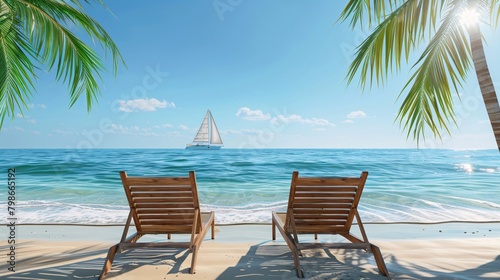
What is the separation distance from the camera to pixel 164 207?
3254 millimetres

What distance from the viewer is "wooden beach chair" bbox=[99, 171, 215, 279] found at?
300 cm

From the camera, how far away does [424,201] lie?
853cm

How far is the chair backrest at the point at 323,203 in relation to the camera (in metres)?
3.14

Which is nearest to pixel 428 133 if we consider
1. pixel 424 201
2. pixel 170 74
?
pixel 424 201

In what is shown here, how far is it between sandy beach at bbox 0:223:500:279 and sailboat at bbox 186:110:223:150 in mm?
36952

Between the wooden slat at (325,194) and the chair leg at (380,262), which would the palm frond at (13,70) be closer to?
the wooden slat at (325,194)

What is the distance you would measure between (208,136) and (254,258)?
128 feet

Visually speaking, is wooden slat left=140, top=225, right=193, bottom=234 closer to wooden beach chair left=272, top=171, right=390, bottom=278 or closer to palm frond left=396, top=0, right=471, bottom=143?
wooden beach chair left=272, top=171, right=390, bottom=278

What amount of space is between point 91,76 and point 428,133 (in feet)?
19.0

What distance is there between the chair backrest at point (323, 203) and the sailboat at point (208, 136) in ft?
126

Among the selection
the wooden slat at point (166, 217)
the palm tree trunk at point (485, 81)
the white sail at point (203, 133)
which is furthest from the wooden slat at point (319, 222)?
the white sail at point (203, 133)

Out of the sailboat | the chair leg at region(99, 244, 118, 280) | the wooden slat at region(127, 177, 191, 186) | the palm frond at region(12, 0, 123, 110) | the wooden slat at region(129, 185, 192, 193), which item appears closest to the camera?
the chair leg at region(99, 244, 118, 280)

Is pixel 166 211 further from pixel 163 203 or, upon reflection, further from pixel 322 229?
pixel 322 229

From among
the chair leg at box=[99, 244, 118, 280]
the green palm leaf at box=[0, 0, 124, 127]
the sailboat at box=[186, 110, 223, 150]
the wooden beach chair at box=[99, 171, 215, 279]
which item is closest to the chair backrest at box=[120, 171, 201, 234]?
the wooden beach chair at box=[99, 171, 215, 279]
